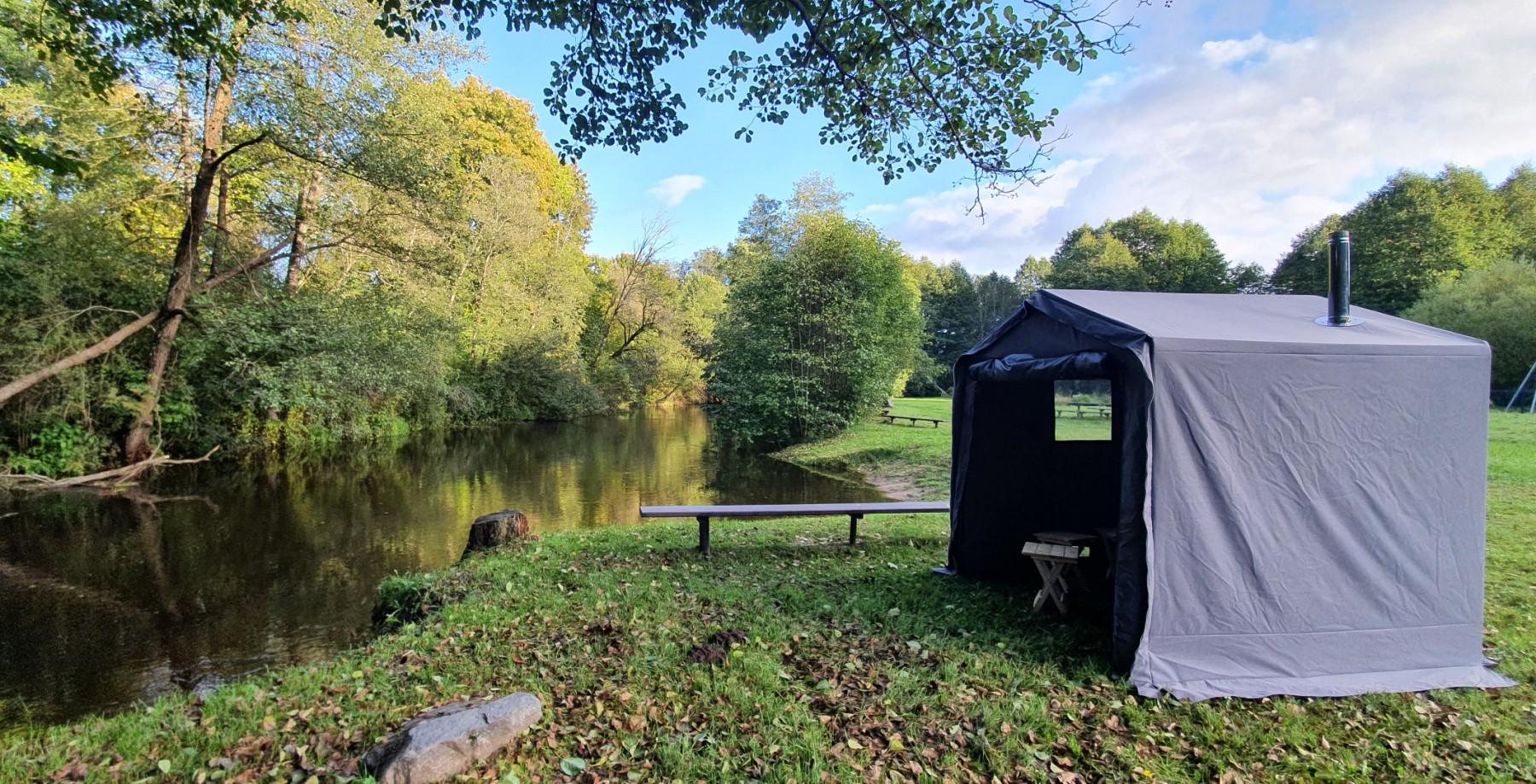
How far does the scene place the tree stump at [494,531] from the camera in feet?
23.6

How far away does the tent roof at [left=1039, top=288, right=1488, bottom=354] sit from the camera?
370cm

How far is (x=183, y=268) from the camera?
517 inches

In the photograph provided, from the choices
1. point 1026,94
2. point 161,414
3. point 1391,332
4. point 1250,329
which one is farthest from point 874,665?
point 161,414

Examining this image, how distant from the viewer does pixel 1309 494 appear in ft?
12.3

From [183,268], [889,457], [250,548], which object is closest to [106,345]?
[183,268]

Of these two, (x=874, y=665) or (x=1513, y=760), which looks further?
(x=874, y=665)

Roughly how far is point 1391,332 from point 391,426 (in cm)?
2571

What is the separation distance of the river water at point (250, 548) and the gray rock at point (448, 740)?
11.0ft

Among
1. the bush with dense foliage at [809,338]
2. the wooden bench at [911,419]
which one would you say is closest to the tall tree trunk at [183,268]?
the bush with dense foliage at [809,338]

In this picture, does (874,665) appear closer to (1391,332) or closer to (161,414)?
(1391,332)

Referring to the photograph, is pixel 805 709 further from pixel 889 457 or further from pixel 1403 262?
pixel 1403 262

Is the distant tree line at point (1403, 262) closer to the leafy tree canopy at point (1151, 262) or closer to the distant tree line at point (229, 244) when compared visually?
the leafy tree canopy at point (1151, 262)

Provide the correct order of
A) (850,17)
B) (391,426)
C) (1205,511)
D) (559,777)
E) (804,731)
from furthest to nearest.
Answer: (391,426), (850,17), (1205,511), (804,731), (559,777)

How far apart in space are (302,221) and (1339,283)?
58.8 ft
